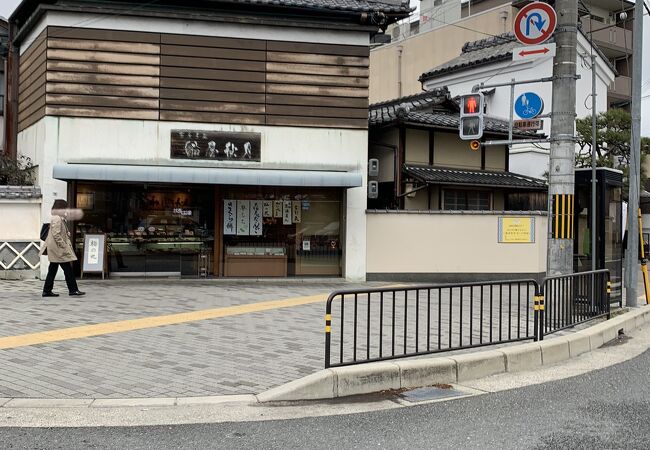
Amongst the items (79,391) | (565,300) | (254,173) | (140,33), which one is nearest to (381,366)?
(79,391)

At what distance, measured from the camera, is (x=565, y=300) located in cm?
849

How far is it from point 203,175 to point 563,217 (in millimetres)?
7500

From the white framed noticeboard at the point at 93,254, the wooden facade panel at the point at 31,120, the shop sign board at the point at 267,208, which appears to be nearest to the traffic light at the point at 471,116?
the shop sign board at the point at 267,208

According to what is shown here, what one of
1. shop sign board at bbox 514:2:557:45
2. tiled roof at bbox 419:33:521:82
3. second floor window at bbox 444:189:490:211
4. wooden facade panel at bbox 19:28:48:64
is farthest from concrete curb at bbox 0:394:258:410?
tiled roof at bbox 419:33:521:82

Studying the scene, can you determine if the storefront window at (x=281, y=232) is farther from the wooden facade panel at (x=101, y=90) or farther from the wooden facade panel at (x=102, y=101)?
the wooden facade panel at (x=101, y=90)

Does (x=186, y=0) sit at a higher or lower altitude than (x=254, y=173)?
higher

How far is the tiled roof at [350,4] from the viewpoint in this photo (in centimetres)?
1347

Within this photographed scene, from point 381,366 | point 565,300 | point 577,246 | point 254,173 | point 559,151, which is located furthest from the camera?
point 254,173

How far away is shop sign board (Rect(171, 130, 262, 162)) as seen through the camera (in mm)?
13492

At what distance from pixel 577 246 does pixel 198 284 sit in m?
8.18

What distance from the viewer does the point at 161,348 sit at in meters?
7.25

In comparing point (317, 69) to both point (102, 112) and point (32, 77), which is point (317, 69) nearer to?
point (102, 112)

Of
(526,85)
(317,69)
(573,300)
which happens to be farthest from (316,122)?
(526,85)

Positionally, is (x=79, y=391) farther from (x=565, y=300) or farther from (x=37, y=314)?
(x=565, y=300)
